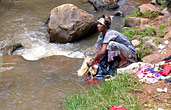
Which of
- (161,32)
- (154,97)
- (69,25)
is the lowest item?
(69,25)

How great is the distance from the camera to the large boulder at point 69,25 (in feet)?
23.6

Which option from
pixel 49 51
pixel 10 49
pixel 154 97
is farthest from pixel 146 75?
pixel 10 49

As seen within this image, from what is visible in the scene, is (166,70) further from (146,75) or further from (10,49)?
(10,49)

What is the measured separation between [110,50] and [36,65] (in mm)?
2021

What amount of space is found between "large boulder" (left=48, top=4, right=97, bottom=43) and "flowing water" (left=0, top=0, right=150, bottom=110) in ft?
0.77

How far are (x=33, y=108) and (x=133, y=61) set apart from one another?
83.1 inches

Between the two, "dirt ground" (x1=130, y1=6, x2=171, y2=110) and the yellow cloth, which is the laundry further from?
the yellow cloth

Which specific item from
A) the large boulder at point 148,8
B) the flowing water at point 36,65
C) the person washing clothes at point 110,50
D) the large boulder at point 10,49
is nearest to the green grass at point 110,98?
the flowing water at point 36,65

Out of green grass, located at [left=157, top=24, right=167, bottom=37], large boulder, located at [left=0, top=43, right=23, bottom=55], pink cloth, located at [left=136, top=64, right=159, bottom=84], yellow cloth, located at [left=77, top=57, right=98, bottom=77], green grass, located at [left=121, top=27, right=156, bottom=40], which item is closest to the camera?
pink cloth, located at [left=136, top=64, right=159, bottom=84]

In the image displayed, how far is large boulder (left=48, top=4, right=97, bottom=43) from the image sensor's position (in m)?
7.19

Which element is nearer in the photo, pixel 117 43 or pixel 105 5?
pixel 117 43

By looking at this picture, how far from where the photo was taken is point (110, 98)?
134 inches

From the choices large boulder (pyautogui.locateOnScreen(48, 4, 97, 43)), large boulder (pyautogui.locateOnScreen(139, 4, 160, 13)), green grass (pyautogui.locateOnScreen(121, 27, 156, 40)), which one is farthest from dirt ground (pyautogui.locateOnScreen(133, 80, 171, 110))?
large boulder (pyautogui.locateOnScreen(139, 4, 160, 13))

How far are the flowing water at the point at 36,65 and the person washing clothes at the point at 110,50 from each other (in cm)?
57
